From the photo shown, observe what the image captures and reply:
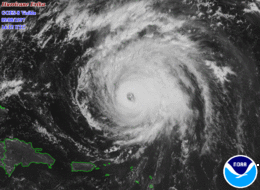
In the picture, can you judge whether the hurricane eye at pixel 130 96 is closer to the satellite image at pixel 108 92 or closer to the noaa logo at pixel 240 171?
the satellite image at pixel 108 92

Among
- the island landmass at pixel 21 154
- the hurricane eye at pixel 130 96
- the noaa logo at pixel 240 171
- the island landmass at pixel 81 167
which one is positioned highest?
the hurricane eye at pixel 130 96

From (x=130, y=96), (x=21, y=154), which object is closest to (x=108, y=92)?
(x=130, y=96)

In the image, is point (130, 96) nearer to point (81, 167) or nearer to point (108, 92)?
point (108, 92)

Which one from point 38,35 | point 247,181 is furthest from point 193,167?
point 38,35

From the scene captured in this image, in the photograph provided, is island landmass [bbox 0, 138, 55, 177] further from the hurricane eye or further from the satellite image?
the hurricane eye

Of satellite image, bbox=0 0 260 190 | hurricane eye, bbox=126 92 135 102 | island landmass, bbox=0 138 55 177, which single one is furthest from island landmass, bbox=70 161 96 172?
hurricane eye, bbox=126 92 135 102

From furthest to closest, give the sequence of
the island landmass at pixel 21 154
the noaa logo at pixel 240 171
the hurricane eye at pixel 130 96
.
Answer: the hurricane eye at pixel 130 96 → the island landmass at pixel 21 154 → the noaa logo at pixel 240 171

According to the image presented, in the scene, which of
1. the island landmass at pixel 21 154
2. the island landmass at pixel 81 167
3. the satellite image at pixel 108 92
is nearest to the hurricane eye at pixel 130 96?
the satellite image at pixel 108 92
